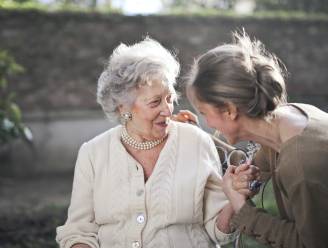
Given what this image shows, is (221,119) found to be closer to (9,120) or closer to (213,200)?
(213,200)

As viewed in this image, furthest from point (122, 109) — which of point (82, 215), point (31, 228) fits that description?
point (31, 228)

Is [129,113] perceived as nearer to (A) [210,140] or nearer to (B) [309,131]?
(A) [210,140]

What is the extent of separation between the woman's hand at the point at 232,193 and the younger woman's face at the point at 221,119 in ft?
0.63

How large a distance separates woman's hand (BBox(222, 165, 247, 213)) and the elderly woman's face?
1.92ft

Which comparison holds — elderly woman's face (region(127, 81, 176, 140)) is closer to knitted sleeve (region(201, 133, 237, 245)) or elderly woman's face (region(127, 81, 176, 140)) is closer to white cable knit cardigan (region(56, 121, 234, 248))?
white cable knit cardigan (region(56, 121, 234, 248))

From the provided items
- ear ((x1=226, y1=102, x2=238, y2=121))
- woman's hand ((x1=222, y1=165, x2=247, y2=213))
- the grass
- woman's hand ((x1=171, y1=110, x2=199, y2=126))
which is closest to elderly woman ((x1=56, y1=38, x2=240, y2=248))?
woman's hand ((x1=171, y1=110, x2=199, y2=126))

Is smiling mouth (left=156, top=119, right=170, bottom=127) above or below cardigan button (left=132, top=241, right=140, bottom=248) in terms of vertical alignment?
above

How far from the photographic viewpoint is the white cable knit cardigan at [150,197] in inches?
125

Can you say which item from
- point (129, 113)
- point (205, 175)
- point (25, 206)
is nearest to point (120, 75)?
point (129, 113)

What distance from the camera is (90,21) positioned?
1003 cm

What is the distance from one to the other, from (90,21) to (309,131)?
26.0ft

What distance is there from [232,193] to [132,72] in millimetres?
868

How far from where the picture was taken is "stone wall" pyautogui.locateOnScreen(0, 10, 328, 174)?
384 inches

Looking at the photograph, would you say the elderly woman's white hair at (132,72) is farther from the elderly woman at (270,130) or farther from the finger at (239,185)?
the finger at (239,185)
